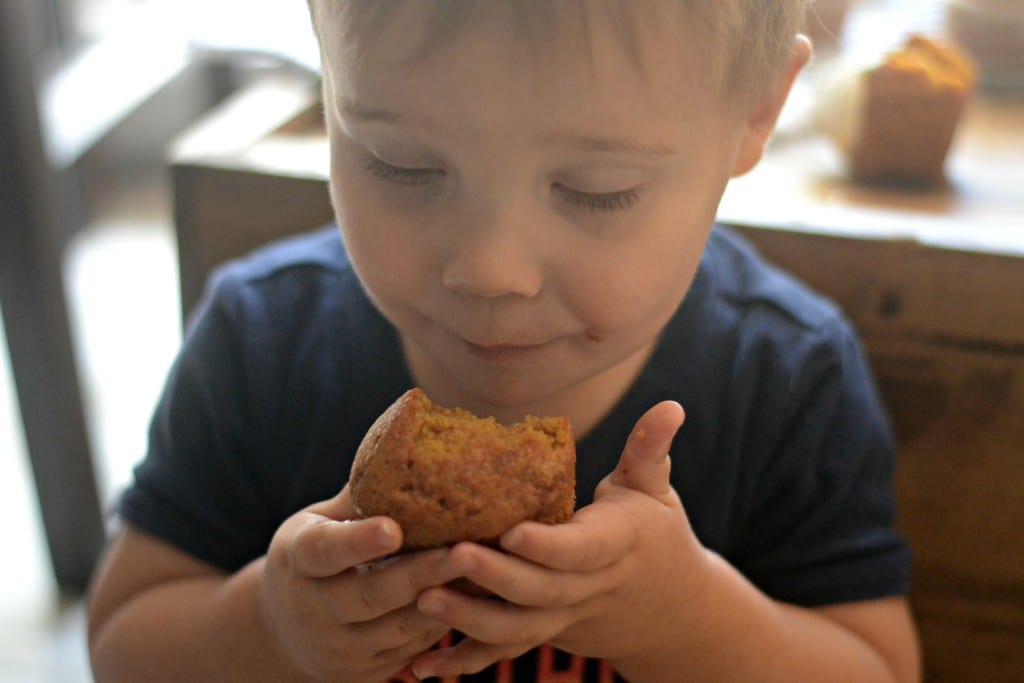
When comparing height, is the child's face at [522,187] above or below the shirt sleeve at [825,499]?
above

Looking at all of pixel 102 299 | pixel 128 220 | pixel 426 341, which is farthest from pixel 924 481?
pixel 128 220

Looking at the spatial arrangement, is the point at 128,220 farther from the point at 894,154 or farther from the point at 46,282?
the point at 894,154

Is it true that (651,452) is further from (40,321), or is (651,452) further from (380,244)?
(40,321)

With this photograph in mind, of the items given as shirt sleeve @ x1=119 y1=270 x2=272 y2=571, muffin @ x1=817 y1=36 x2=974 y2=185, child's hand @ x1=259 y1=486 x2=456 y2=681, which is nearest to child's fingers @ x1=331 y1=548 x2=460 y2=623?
child's hand @ x1=259 y1=486 x2=456 y2=681

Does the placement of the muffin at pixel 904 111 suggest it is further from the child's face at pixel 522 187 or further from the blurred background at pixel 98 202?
the child's face at pixel 522 187

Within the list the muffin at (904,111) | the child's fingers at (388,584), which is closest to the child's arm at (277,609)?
the child's fingers at (388,584)

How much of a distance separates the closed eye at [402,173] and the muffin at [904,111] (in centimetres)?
45

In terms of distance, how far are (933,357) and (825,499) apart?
0.15 meters

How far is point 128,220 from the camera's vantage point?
5.52 ft

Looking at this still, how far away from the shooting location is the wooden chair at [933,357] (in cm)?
71

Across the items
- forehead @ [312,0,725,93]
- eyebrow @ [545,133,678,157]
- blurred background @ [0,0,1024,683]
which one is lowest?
blurred background @ [0,0,1024,683]

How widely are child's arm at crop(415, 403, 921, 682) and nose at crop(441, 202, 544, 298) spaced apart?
0.08 metres

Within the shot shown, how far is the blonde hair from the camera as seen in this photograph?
425mm

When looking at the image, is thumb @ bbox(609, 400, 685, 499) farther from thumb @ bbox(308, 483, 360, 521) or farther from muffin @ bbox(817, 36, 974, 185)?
muffin @ bbox(817, 36, 974, 185)
